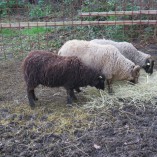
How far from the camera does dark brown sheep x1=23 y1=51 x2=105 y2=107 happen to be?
5.54 meters

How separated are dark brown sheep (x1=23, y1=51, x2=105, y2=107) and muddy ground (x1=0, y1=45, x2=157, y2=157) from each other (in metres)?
0.34

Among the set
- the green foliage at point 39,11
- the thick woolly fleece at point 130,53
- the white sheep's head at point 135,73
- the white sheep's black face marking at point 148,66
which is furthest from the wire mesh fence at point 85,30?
the white sheep's head at point 135,73

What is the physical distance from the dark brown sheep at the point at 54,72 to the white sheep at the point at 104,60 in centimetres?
47

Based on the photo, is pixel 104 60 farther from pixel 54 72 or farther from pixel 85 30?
pixel 85 30

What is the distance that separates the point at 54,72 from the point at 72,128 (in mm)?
1029

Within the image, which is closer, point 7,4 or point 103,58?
point 103,58

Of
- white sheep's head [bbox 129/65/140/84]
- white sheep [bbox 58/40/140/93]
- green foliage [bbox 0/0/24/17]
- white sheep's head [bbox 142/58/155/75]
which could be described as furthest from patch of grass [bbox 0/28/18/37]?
white sheep's head [bbox 129/65/140/84]

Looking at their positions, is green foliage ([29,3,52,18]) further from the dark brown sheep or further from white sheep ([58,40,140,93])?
the dark brown sheep

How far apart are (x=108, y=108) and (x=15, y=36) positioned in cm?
494

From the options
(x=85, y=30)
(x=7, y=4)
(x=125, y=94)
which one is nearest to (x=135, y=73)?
(x=125, y=94)

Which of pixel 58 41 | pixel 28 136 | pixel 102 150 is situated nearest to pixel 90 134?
pixel 102 150

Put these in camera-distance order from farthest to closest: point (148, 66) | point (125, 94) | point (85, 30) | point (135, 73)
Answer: point (85, 30)
point (148, 66)
point (135, 73)
point (125, 94)

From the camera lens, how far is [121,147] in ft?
14.5

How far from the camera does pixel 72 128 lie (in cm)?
495
